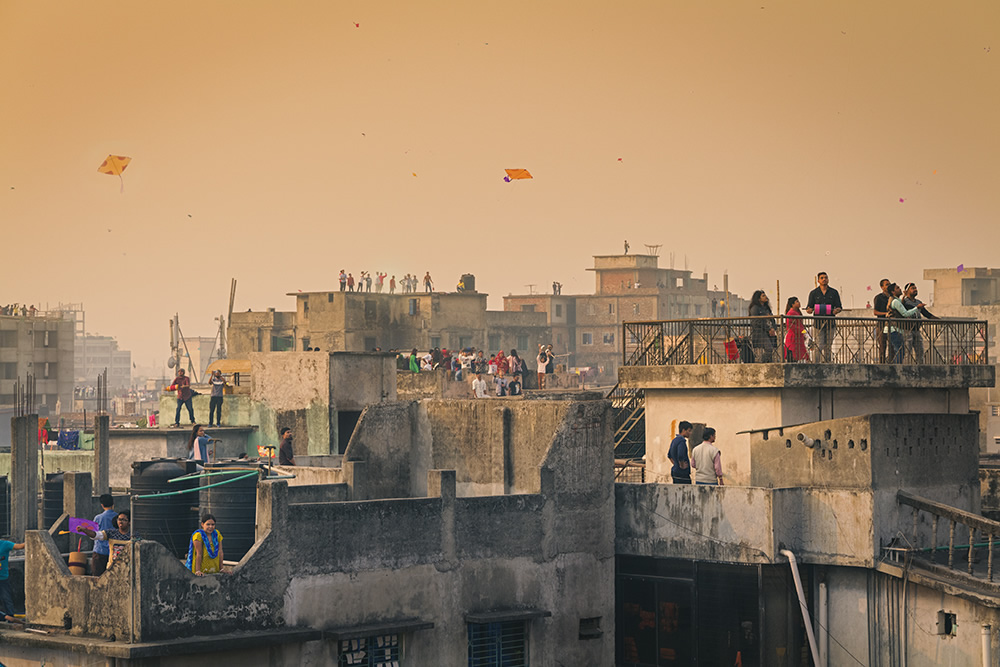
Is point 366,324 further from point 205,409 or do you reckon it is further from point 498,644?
point 498,644

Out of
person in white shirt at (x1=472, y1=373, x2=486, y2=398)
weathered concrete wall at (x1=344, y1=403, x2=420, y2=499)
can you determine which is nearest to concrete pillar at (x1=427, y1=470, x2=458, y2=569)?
weathered concrete wall at (x1=344, y1=403, x2=420, y2=499)

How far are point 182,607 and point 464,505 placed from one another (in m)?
4.21

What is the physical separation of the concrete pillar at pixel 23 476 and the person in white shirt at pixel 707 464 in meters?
12.2

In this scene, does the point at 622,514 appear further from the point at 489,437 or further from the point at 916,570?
the point at 916,570

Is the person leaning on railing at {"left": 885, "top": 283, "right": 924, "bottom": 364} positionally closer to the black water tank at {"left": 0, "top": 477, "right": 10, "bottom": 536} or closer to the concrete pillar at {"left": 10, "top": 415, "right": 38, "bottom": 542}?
the concrete pillar at {"left": 10, "top": 415, "right": 38, "bottom": 542}

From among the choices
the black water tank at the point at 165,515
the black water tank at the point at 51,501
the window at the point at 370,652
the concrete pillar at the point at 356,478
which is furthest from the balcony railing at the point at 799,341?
the black water tank at the point at 51,501

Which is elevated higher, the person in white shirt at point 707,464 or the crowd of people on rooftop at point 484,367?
the crowd of people on rooftop at point 484,367

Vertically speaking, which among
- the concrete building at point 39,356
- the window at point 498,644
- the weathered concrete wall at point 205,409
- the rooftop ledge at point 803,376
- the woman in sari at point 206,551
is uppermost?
the concrete building at point 39,356

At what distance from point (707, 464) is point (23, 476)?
41.5 feet

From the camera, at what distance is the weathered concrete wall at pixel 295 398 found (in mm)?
34344

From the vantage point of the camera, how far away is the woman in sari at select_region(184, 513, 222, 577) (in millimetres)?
17891

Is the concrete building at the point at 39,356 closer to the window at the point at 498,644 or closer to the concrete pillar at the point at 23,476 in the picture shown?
the concrete pillar at the point at 23,476

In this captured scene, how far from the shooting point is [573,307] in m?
99.2

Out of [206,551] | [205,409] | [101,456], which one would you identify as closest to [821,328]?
[206,551]
